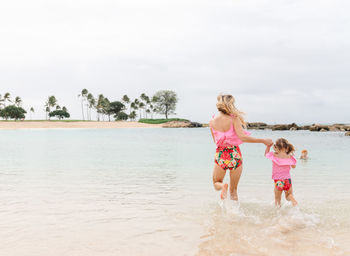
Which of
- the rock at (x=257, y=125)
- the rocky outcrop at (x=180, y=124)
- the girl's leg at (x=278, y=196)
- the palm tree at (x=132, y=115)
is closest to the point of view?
the girl's leg at (x=278, y=196)

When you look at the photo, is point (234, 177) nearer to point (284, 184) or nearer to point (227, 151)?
point (227, 151)

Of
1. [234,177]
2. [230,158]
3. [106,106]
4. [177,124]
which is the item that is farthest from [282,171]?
[106,106]

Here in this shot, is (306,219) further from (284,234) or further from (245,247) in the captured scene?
(245,247)

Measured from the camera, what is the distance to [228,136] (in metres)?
Result: 5.50

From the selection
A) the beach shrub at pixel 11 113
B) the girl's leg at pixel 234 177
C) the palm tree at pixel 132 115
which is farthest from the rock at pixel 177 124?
the girl's leg at pixel 234 177

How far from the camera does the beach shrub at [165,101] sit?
127 meters

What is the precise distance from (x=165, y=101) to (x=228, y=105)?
403ft

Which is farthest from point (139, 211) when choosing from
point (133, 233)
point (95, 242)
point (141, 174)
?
point (141, 174)

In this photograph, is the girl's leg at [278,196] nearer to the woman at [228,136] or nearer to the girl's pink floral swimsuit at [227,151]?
the woman at [228,136]

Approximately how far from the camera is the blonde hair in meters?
5.37

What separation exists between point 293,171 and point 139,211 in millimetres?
8478

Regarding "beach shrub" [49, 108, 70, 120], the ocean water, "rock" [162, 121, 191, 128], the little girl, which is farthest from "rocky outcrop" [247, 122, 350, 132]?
"beach shrub" [49, 108, 70, 120]

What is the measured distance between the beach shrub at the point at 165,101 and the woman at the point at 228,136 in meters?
122

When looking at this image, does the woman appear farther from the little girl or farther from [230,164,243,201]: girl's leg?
the little girl
